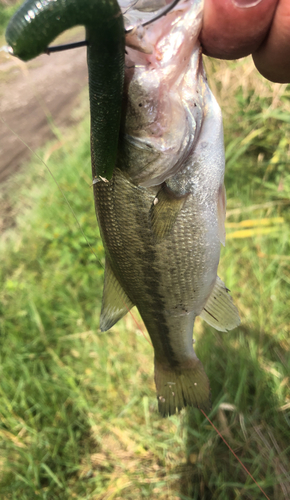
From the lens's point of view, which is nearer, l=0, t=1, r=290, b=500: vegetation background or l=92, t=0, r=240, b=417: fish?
l=92, t=0, r=240, b=417: fish

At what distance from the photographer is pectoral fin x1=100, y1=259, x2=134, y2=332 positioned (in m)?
1.40

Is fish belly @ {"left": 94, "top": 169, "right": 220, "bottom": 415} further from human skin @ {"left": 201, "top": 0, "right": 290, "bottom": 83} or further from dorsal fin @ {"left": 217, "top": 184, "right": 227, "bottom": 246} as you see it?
human skin @ {"left": 201, "top": 0, "right": 290, "bottom": 83}

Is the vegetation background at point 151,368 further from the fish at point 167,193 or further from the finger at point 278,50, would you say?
the finger at point 278,50

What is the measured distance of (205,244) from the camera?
1.25 metres


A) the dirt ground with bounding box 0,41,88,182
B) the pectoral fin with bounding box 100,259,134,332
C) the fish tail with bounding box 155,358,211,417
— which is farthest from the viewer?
the dirt ground with bounding box 0,41,88,182

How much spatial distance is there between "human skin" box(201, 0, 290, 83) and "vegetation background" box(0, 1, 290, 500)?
93 cm

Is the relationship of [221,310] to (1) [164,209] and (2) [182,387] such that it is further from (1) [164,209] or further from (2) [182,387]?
(1) [164,209]

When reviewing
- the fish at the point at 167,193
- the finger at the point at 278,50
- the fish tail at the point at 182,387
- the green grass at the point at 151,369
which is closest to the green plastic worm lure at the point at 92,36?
the fish at the point at 167,193

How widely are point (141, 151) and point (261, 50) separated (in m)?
0.53

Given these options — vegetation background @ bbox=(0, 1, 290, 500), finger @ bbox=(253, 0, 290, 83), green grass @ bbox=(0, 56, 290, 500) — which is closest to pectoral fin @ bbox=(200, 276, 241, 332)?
vegetation background @ bbox=(0, 1, 290, 500)

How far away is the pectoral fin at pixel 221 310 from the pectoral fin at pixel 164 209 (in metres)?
0.41

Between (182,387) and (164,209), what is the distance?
95cm

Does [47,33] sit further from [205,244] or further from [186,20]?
[205,244]

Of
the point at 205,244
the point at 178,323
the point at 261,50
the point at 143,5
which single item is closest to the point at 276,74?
the point at 261,50
